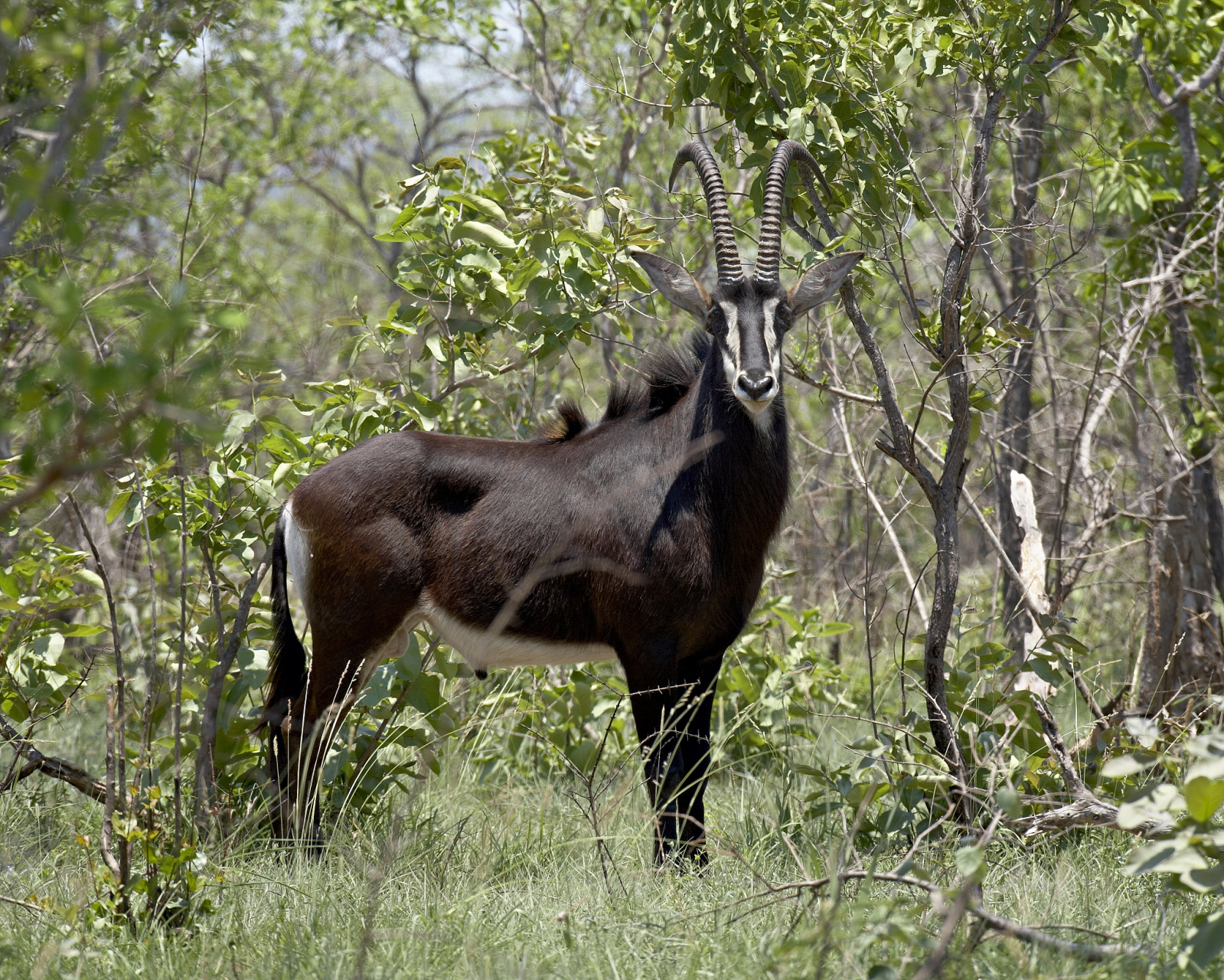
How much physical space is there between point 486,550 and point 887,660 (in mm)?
3265

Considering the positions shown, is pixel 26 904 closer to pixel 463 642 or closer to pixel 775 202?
pixel 463 642

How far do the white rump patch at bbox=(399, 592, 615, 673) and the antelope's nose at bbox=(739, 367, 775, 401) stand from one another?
112 centimetres

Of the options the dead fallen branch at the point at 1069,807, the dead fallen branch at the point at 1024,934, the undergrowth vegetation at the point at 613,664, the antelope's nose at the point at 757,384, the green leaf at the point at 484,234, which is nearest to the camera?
the dead fallen branch at the point at 1024,934

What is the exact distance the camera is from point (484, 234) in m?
4.63

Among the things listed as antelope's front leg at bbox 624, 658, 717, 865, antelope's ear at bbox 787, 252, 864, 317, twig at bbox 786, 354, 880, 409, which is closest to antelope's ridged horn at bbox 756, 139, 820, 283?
antelope's ear at bbox 787, 252, 864, 317

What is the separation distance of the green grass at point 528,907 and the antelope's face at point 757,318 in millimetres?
1421

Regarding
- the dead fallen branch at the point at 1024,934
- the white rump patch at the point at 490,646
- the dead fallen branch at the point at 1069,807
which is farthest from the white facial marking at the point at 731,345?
the dead fallen branch at the point at 1024,934

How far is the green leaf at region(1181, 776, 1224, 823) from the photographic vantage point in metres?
2.27

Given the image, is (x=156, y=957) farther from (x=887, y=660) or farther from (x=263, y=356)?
(x=887, y=660)

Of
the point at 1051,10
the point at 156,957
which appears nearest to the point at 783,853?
the point at 156,957

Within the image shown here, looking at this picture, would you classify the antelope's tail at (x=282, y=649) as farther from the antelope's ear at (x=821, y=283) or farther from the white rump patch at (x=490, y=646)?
the antelope's ear at (x=821, y=283)

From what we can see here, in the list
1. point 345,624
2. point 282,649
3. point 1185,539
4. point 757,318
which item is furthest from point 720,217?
point 1185,539

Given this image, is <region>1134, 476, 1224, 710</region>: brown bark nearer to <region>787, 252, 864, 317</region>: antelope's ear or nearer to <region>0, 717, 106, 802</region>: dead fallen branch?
<region>787, 252, 864, 317</region>: antelope's ear

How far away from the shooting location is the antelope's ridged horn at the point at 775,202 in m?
Result: 3.98
